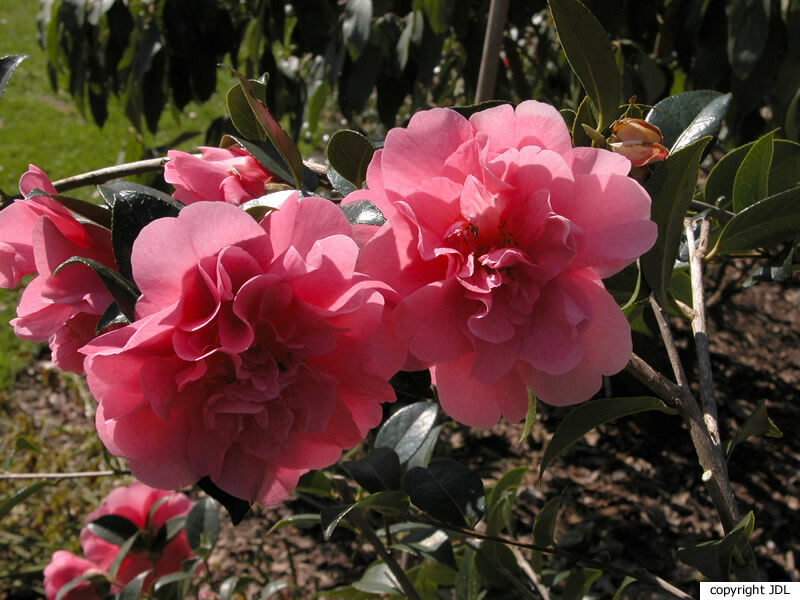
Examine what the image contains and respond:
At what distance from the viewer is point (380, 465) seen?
0.82 m

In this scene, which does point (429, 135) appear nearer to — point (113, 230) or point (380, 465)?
point (113, 230)

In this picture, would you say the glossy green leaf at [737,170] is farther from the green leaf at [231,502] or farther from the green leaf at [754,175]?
the green leaf at [231,502]

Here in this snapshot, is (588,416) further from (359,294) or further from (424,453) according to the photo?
(424,453)

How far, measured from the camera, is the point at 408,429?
1.03m

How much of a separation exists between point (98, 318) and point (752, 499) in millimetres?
2318

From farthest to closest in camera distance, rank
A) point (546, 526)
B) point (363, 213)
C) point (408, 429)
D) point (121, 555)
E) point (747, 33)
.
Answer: point (747, 33), point (121, 555), point (408, 429), point (546, 526), point (363, 213)

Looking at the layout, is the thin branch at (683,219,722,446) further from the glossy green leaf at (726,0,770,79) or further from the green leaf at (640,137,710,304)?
the glossy green leaf at (726,0,770,79)

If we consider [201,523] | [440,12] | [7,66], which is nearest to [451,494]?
[7,66]

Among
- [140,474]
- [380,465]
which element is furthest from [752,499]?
[140,474]

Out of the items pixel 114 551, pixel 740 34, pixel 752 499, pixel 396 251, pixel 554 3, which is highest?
pixel 554 3

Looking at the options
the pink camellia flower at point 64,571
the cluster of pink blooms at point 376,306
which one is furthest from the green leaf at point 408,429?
the pink camellia flower at point 64,571

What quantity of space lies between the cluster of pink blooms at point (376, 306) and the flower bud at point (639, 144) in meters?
0.10

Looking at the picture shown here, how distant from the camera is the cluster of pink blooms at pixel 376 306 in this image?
1.42 ft

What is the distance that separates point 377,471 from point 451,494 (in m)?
0.09
